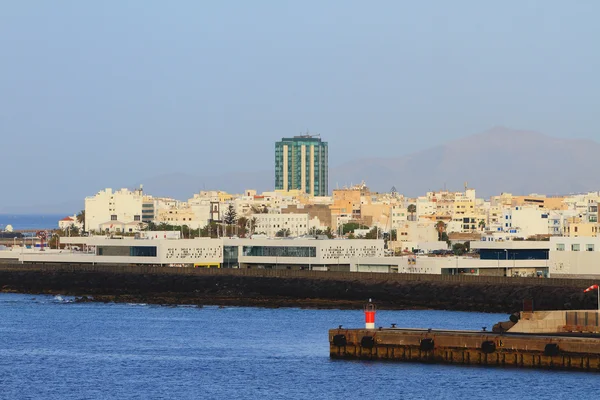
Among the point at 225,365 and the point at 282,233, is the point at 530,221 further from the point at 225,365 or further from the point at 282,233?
the point at 225,365

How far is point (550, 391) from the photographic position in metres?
48.1

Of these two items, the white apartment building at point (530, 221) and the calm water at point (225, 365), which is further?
the white apartment building at point (530, 221)

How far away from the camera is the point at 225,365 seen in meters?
57.6

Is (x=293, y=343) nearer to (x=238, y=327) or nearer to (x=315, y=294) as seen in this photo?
(x=238, y=327)

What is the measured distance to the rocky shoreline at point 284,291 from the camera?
87.1 metres

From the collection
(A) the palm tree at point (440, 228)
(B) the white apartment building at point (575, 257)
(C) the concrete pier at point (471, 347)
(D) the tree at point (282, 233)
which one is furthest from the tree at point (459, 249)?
(C) the concrete pier at point (471, 347)

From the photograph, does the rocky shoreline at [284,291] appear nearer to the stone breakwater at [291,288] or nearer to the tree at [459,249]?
the stone breakwater at [291,288]

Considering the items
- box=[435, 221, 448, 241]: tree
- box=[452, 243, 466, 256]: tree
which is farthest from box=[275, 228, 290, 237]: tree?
box=[452, 243, 466, 256]: tree

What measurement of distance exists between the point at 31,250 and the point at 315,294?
129ft

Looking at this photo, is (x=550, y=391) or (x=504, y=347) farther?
(x=504, y=347)

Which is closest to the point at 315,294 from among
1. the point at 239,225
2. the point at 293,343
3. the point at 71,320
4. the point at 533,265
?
the point at 533,265

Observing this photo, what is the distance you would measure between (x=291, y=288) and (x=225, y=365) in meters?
42.1

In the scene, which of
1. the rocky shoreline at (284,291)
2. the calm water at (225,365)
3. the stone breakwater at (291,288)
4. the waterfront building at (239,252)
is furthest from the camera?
the waterfront building at (239,252)

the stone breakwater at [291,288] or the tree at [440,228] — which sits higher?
the tree at [440,228]
